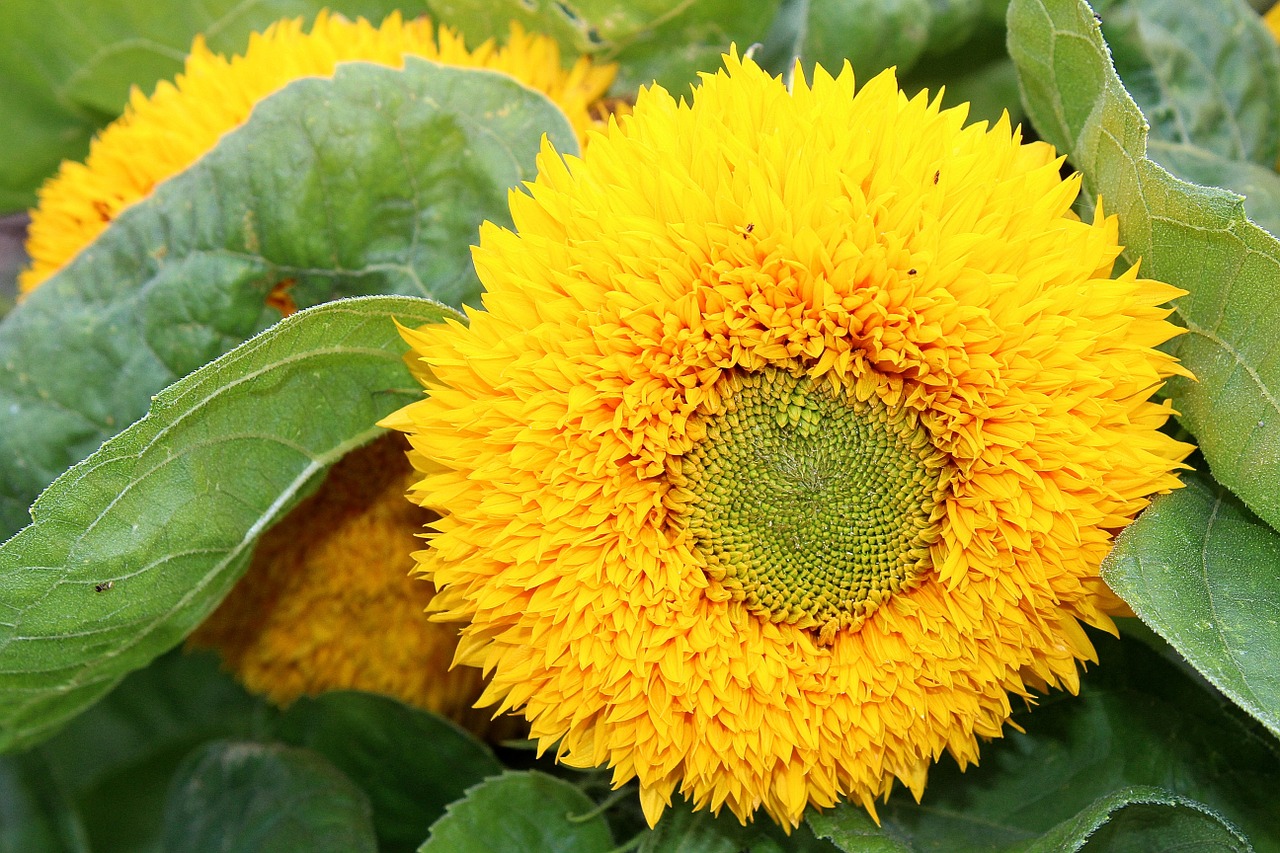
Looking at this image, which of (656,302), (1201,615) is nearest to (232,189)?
(656,302)

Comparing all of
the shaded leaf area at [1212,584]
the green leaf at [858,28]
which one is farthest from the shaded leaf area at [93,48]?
the shaded leaf area at [1212,584]

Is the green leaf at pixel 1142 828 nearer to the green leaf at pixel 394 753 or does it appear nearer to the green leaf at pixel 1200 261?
the green leaf at pixel 1200 261

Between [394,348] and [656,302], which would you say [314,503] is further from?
[656,302]

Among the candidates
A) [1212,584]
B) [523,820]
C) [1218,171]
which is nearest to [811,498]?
[1212,584]

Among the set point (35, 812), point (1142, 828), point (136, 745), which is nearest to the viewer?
point (1142, 828)

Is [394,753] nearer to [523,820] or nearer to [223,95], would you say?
[523,820]

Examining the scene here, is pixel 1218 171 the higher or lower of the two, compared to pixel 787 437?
higher

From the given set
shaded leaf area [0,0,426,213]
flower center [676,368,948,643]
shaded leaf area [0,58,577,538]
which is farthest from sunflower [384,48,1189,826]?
shaded leaf area [0,0,426,213]
